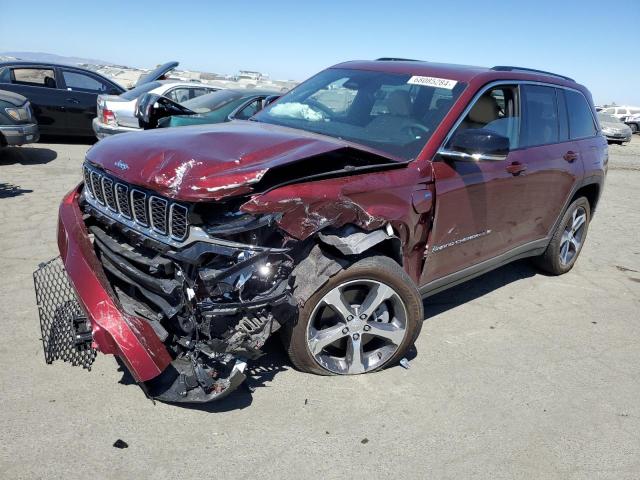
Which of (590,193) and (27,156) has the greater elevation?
(590,193)

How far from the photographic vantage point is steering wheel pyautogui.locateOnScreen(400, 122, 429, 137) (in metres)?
3.72

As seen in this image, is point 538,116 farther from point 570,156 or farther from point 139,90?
point 139,90

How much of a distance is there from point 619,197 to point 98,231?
10.9 meters

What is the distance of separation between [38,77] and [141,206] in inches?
403

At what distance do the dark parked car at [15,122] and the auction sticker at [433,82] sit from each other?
743cm

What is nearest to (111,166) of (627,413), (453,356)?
(453,356)

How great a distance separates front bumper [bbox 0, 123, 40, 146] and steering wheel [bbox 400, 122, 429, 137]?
7.61 meters

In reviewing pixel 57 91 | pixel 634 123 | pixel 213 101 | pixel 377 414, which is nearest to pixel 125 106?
pixel 213 101

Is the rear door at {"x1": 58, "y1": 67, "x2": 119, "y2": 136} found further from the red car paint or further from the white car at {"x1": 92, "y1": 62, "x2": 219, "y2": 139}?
the red car paint

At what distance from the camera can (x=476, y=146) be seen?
11.6ft

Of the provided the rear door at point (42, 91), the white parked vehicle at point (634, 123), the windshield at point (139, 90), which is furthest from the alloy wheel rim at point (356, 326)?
the white parked vehicle at point (634, 123)

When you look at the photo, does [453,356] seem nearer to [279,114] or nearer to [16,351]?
[279,114]

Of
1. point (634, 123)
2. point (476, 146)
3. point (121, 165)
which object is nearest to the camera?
point (121, 165)

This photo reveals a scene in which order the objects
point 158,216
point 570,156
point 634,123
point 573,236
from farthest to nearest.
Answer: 1. point 634,123
2. point 573,236
3. point 570,156
4. point 158,216
